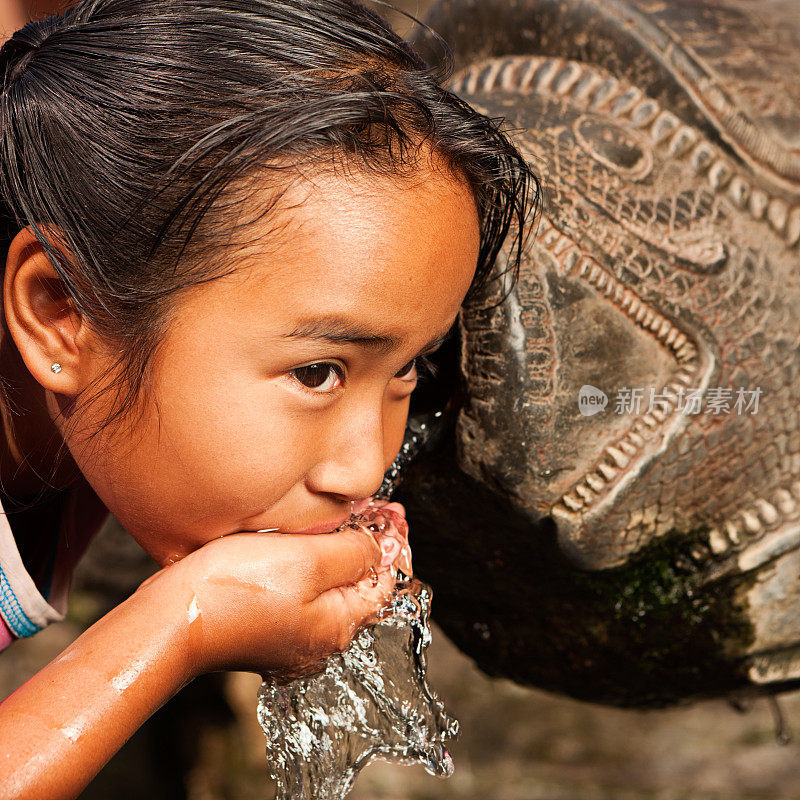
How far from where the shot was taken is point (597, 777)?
278cm

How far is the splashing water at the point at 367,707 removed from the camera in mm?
1196

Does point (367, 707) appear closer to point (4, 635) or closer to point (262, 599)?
point (262, 599)

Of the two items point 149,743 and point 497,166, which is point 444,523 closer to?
point 497,166

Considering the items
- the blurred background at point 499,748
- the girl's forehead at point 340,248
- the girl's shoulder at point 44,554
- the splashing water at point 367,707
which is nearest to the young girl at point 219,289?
the girl's forehead at point 340,248

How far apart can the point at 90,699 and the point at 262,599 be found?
20cm

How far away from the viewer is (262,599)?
1.00 meters

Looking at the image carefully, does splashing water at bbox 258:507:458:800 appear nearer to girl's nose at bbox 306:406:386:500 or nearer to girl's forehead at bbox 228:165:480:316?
girl's nose at bbox 306:406:386:500

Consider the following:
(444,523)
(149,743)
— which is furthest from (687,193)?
(149,743)

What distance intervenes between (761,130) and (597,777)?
7.09 feet

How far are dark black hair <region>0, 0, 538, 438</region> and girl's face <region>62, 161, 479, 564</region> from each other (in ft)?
0.11

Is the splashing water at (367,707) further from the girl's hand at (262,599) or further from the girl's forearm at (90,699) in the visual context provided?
the girl's forearm at (90,699)

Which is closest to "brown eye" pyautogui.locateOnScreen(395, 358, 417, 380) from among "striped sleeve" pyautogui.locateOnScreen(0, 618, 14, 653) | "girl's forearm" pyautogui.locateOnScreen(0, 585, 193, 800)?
"girl's forearm" pyautogui.locateOnScreen(0, 585, 193, 800)

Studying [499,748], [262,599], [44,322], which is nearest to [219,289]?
[44,322]

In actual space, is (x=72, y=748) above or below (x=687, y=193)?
A: below
